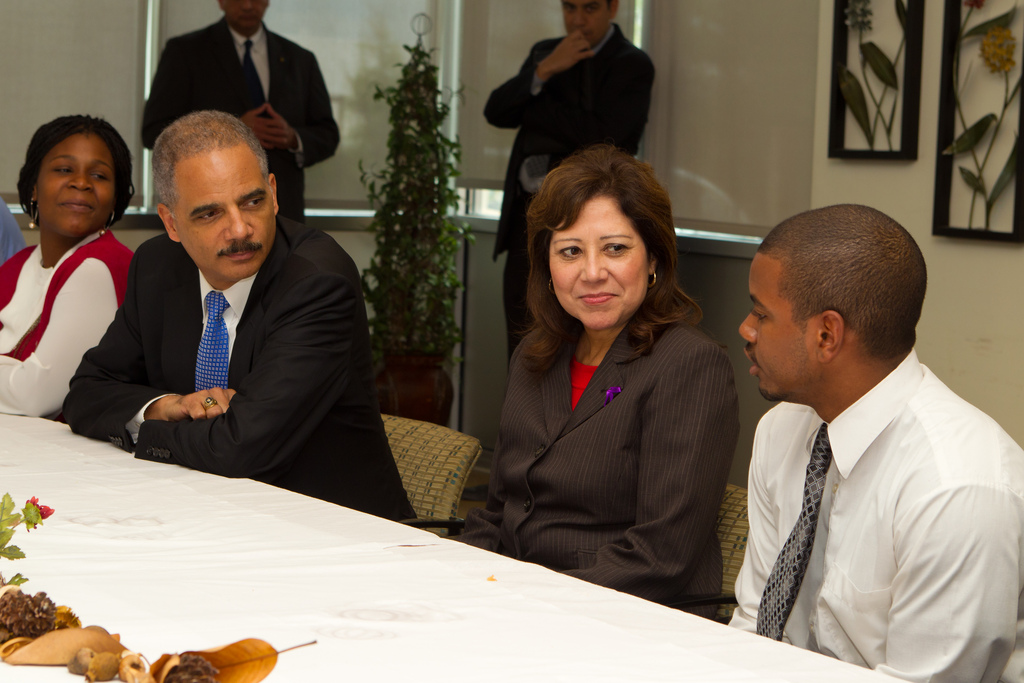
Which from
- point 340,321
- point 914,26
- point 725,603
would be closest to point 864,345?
point 725,603

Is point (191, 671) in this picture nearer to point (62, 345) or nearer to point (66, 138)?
point (62, 345)

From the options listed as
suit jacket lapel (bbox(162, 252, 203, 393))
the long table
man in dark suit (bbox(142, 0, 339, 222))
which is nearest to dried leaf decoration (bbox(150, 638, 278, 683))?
the long table

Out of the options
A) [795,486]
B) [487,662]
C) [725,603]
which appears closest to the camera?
[487,662]

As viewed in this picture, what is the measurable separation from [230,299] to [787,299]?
4.60 ft

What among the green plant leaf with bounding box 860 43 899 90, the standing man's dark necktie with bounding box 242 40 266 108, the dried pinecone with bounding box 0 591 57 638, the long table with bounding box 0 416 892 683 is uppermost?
the standing man's dark necktie with bounding box 242 40 266 108

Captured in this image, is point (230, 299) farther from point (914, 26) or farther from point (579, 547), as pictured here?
point (914, 26)

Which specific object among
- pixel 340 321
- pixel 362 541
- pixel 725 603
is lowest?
pixel 725 603

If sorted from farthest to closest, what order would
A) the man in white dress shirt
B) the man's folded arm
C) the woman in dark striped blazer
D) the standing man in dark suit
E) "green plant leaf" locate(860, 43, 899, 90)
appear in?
the standing man in dark suit → "green plant leaf" locate(860, 43, 899, 90) → the man's folded arm → the woman in dark striped blazer → the man in white dress shirt

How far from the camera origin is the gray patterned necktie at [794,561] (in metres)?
1.68

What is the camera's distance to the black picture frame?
3.64 meters

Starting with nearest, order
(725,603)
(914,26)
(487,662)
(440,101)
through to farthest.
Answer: (487,662) → (725,603) → (914,26) → (440,101)

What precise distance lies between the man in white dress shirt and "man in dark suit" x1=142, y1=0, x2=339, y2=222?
4175mm

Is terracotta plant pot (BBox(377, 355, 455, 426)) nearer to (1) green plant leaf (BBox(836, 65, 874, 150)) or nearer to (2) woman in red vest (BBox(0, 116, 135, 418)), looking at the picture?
(2) woman in red vest (BBox(0, 116, 135, 418))

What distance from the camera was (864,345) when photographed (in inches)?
65.7
